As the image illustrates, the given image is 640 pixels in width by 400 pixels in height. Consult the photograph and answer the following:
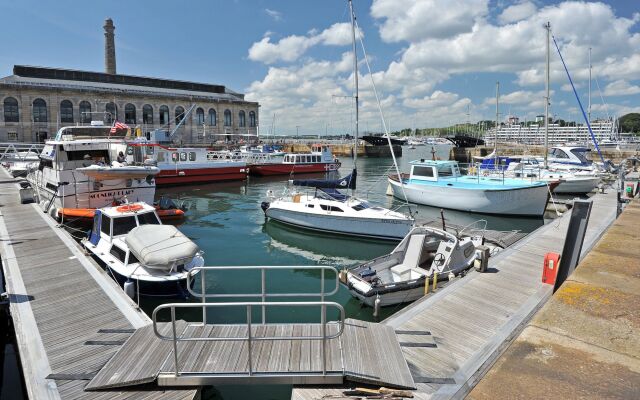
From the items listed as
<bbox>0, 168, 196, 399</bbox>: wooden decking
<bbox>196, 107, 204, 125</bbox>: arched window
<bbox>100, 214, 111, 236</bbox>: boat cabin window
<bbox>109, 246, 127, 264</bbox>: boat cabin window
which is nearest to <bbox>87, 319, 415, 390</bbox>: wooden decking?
<bbox>0, 168, 196, 399</bbox>: wooden decking

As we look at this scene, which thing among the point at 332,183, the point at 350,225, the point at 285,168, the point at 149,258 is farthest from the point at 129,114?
the point at 149,258

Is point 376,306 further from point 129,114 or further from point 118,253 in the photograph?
point 129,114

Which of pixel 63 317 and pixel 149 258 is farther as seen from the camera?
pixel 149 258

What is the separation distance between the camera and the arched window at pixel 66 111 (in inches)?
2906

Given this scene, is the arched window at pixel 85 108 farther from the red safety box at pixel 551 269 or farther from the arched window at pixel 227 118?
the red safety box at pixel 551 269

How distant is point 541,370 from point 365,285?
25.0ft

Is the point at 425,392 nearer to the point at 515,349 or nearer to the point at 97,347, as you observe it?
the point at 515,349

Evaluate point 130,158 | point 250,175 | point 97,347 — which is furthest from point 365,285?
point 250,175

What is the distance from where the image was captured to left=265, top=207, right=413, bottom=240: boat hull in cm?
1862

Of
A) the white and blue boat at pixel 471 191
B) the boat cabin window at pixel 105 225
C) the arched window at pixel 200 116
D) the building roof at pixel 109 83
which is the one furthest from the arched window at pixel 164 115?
the boat cabin window at pixel 105 225

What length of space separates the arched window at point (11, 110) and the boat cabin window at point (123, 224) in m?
74.8

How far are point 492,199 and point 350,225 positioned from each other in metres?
11.2

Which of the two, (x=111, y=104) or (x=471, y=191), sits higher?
(x=111, y=104)

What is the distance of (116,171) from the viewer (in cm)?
2102
